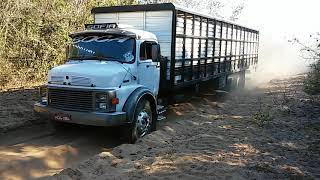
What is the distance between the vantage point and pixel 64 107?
759cm

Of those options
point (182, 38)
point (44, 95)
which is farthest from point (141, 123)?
point (182, 38)

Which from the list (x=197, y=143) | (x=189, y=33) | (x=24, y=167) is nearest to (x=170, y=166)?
(x=197, y=143)

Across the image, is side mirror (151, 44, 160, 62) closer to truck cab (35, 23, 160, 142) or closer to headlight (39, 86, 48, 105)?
truck cab (35, 23, 160, 142)

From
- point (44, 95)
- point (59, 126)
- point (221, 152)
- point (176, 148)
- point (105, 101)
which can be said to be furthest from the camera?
point (59, 126)

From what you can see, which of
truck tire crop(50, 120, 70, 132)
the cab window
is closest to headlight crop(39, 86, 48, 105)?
truck tire crop(50, 120, 70, 132)

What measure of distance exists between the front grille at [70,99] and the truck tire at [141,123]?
0.91 metres

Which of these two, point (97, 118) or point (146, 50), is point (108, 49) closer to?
point (146, 50)

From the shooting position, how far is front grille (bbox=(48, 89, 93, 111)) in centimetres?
741

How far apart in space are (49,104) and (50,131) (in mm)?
1192

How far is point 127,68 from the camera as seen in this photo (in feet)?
26.4

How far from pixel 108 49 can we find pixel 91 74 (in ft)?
3.48

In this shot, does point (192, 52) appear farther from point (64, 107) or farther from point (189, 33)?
point (64, 107)

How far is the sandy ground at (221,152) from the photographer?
18.3ft

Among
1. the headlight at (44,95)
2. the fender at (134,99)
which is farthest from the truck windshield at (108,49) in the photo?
the headlight at (44,95)
